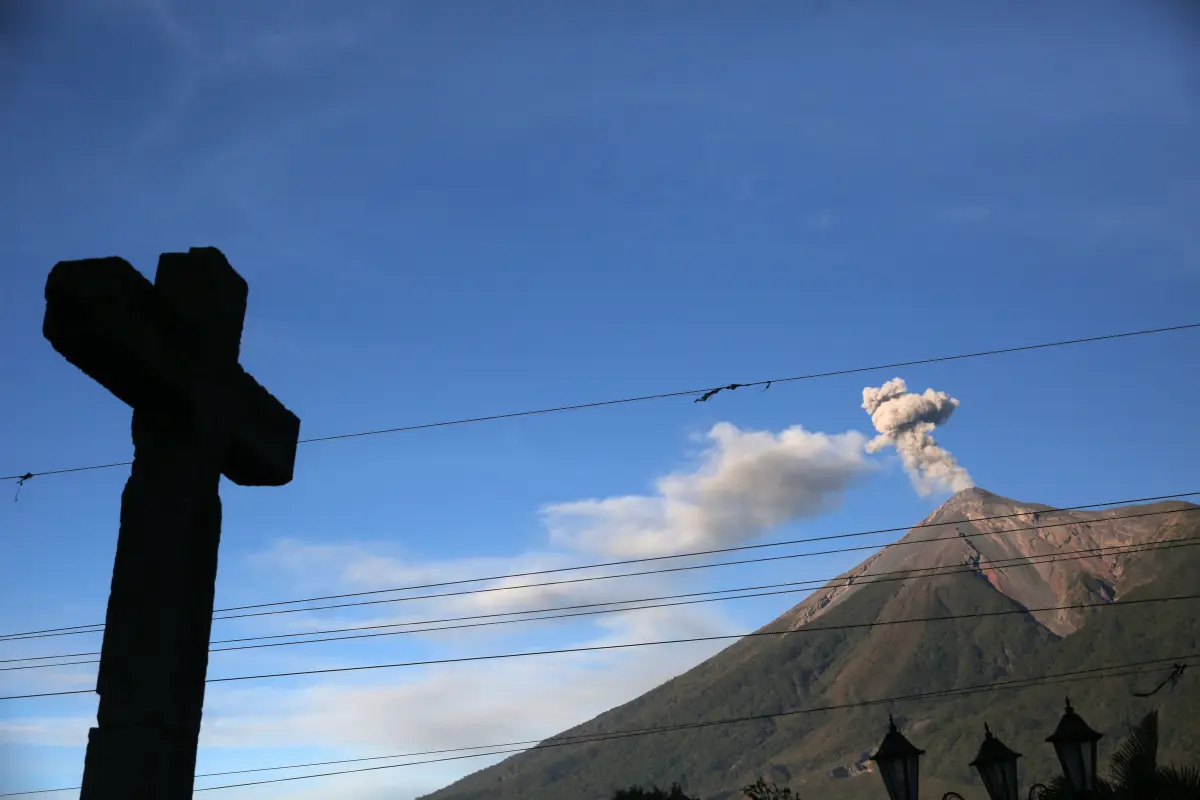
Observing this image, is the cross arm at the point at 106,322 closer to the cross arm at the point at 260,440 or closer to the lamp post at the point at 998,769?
the cross arm at the point at 260,440

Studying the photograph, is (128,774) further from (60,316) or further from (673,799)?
(673,799)

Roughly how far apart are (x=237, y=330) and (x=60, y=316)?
3.51 feet

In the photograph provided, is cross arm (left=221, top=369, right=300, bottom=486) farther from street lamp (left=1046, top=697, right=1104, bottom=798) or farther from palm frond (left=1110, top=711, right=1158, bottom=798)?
palm frond (left=1110, top=711, right=1158, bottom=798)

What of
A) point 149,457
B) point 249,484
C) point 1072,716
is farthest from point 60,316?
point 1072,716

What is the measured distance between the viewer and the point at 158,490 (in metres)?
5.27

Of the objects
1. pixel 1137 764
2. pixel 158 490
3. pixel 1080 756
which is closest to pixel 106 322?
pixel 158 490

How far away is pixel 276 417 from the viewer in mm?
6395

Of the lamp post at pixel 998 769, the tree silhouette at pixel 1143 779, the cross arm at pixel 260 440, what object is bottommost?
the lamp post at pixel 998 769

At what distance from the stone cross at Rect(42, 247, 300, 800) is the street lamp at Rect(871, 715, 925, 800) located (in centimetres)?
678

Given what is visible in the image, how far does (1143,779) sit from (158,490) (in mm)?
14671

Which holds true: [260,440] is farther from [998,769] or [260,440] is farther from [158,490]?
[998,769]

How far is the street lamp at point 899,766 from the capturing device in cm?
990

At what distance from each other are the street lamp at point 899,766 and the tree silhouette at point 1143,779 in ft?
15.9

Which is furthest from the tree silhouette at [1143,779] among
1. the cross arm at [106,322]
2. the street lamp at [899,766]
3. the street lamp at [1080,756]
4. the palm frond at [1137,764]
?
the cross arm at [106,322]
